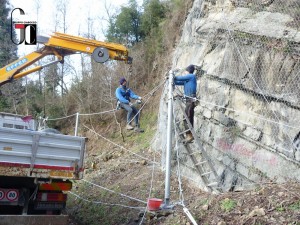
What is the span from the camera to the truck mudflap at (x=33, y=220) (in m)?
6.55

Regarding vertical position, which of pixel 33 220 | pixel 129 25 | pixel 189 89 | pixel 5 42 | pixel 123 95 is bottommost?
pixel 33 220

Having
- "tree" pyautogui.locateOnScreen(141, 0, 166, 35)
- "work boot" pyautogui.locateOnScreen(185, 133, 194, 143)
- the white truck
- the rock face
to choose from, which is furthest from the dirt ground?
"tree" pyautogui.locateOnScreen(141, 0, 166, 35)

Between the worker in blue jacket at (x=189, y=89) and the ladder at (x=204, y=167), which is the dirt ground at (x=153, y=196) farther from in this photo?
the worker in blue jacket at (x=189, y=89)

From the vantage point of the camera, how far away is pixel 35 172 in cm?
655

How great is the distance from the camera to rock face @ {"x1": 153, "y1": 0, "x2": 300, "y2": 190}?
6.81m

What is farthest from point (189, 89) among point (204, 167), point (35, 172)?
point (35, 172)

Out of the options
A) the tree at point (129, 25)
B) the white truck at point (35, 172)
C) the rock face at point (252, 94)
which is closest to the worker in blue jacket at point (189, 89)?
the rock face at point (252, 94)

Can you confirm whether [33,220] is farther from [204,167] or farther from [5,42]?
[5,42]

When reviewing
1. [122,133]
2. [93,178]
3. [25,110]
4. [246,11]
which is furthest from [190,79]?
[25,110]

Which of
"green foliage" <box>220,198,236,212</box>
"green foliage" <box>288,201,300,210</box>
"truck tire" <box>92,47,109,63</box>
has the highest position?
"truck tire" <box>92,47,109,63</box>

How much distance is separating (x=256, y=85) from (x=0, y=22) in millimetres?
30524

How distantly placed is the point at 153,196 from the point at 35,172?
2.74m

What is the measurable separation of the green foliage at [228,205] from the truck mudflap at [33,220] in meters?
2.94

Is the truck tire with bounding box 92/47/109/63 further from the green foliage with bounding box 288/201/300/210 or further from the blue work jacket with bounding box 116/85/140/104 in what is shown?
the green foliage with bounding box 288/201/300/210
